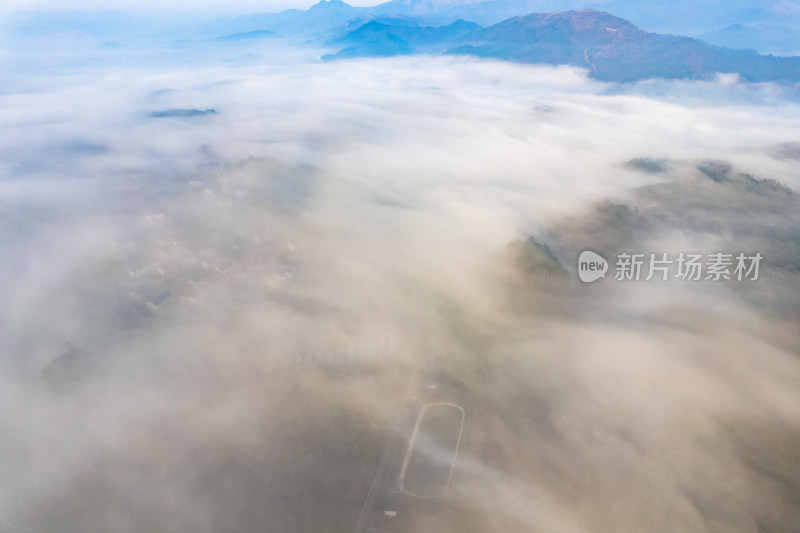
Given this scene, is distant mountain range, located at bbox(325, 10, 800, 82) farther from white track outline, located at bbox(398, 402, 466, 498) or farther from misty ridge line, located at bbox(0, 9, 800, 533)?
white track outline, located at bbox(398, 402, 466, 498)

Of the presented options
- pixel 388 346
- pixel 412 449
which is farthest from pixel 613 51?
pixel 412 449

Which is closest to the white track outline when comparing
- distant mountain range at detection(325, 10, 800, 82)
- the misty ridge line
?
the misty ridge line

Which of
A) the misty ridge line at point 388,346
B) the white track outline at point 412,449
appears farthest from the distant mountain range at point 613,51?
the white track outline at point 412,449

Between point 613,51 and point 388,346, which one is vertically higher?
point 613,51

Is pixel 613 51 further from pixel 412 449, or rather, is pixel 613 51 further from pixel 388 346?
pixel 412 449

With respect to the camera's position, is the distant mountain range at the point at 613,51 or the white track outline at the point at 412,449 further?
the distant mountain range at the point at 613,51

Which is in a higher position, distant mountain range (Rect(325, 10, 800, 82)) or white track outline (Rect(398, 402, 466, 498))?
distant mountain range (Rect(325, 10, 800, 82))

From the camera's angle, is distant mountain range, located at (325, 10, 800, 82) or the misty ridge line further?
distant mountain range, located at (325, 10, 800, 82)

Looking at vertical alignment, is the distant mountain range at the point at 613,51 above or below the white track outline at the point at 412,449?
above

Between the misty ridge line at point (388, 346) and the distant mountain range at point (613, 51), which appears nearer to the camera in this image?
the misty ridge line at point (388, 346)

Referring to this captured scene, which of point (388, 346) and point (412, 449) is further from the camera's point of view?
point (388, 346)

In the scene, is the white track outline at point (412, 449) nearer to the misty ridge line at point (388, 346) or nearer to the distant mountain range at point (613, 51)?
the misty ridge line at point (388, 346)
